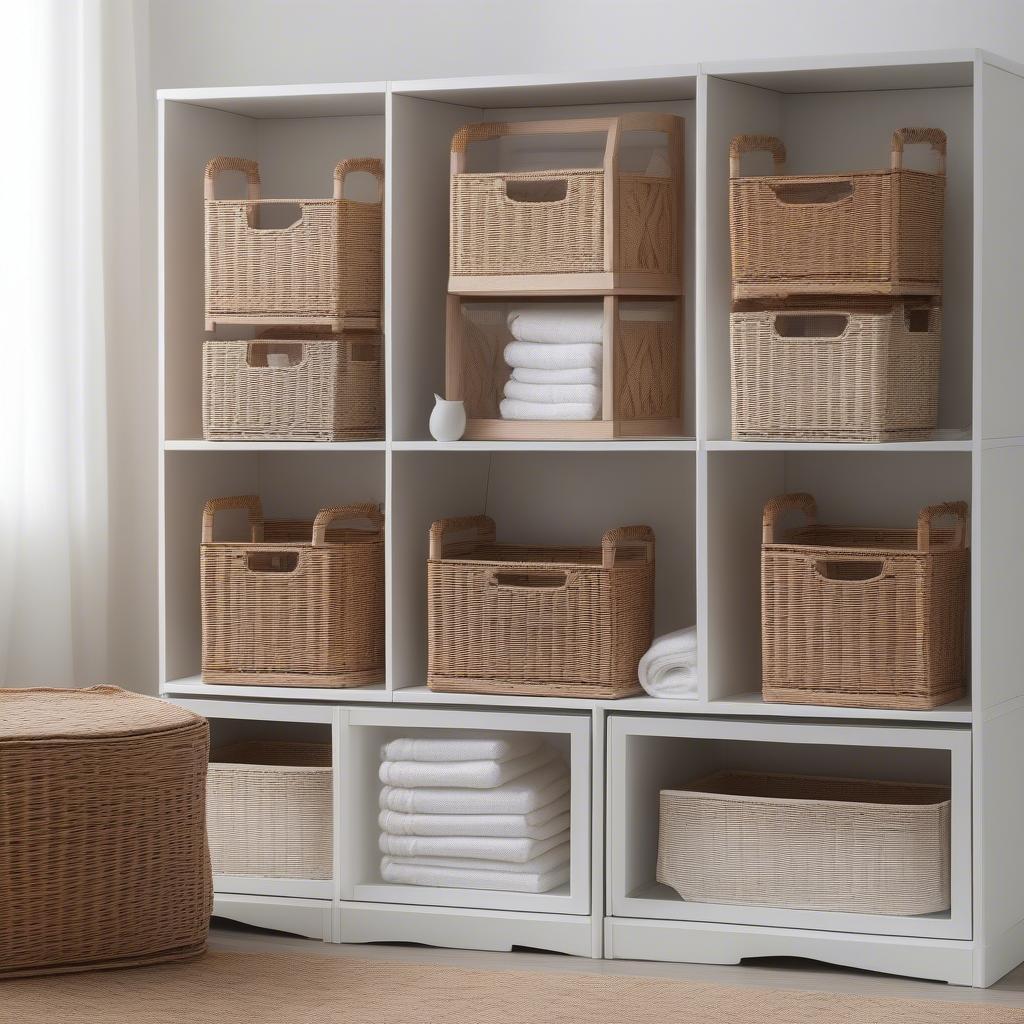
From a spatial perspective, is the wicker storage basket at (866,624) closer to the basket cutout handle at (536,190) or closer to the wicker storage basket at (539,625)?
the wicker storage basket at (539,625)

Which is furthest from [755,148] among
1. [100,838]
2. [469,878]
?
[100,838]

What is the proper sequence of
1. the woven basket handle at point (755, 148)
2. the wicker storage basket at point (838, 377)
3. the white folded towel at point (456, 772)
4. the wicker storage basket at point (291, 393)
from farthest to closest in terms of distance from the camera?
the wicker storage basket at point (291, 393) → the white folded towel at point (456, 772) → the woven basket handle at point (755, 148) → the wicker storage basket at point (838, 377)

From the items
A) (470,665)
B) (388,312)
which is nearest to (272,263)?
(388,312)

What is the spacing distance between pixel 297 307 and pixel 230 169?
13.8 inches

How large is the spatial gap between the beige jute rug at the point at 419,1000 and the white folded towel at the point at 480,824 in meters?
0.26

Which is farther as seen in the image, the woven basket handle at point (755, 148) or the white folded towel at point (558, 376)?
the white folded towel at point (558, 376)

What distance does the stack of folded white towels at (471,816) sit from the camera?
2.94 meters

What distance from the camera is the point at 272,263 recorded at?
3.06m

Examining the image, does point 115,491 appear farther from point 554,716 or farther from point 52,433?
point 554,716

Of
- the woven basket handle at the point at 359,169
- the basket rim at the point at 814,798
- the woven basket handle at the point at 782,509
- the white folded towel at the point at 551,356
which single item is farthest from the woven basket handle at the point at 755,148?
the basket rim at the point at 814,798

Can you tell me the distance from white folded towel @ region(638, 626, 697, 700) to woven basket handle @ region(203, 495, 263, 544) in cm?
82

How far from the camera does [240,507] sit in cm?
326

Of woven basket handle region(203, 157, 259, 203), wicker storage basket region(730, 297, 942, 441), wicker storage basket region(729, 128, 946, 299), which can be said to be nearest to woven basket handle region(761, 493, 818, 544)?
wicker storage basket region(730, 297, 942, 441)

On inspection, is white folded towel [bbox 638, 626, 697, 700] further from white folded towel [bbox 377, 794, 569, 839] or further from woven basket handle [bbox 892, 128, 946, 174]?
woven basket handle [bbox 892, 128, 946, 174]
